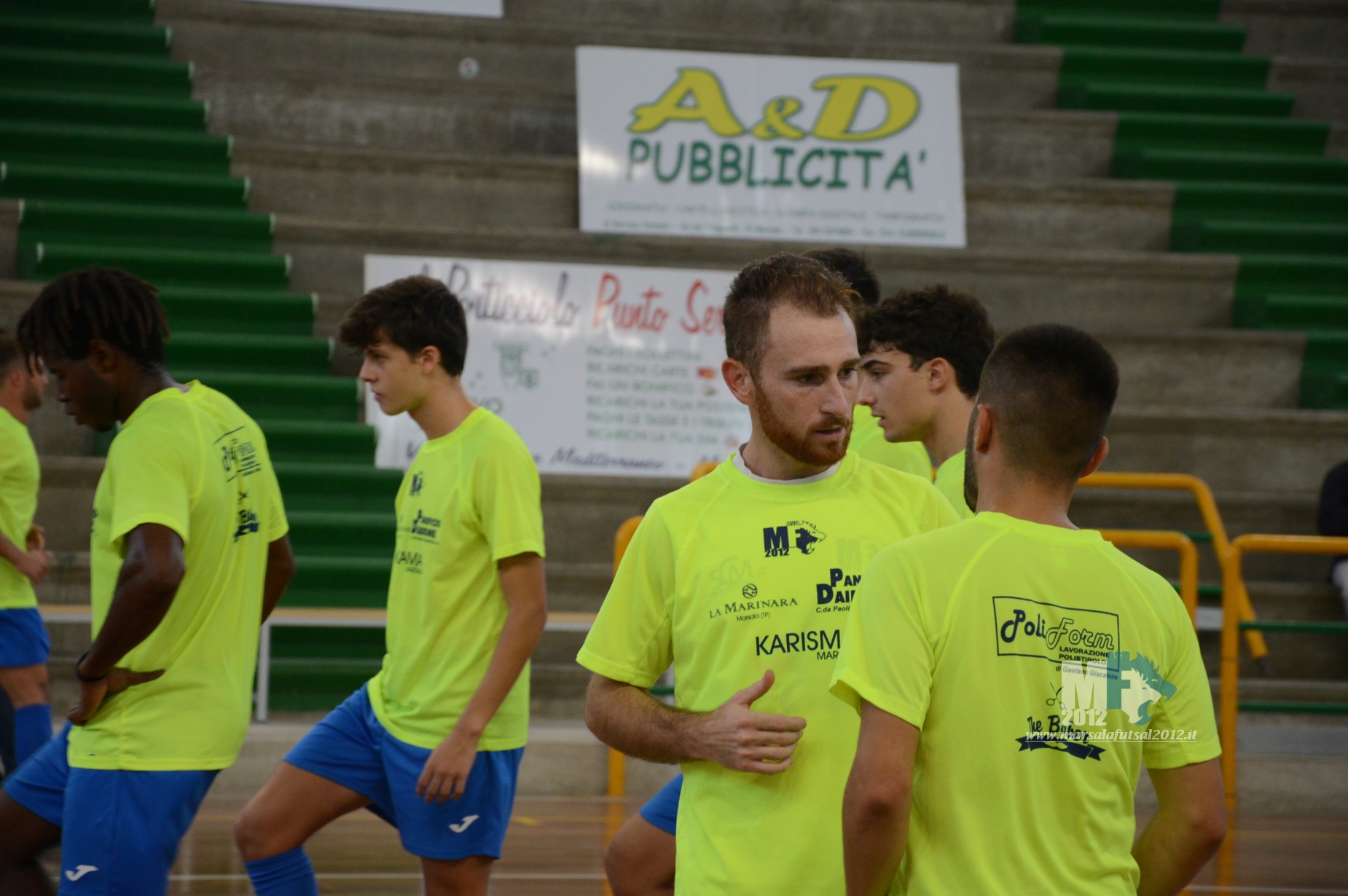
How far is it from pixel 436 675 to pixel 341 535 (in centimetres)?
431

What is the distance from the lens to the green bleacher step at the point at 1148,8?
35.0 feet

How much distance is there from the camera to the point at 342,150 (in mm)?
8516

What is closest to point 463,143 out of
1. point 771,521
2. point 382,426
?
point 382,426

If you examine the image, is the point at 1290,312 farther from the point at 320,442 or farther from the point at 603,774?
the point at 320,442

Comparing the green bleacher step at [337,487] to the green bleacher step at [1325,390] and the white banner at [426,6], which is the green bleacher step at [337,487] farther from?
the green bleacher step at [1325,390]

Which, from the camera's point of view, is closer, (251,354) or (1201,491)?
(1201,491)

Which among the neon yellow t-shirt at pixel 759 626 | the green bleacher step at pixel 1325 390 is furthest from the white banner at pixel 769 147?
the neon yellow t-shirt at pixel 759 626

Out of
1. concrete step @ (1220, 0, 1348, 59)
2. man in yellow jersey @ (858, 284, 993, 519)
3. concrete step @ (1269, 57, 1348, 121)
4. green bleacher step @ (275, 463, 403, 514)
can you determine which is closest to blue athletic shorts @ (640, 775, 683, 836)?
man in yellow jersey @ (858, 284, 993, 519)

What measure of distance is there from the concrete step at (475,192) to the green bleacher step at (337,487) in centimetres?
193

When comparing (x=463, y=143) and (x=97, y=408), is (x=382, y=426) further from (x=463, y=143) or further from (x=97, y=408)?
(x=97, y=408)

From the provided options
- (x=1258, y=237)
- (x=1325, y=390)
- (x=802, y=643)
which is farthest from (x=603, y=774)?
(x=1258, y=237)

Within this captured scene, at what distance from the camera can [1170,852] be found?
1725 millimetres

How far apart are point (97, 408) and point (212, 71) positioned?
7129 millimetres

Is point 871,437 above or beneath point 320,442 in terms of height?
above
